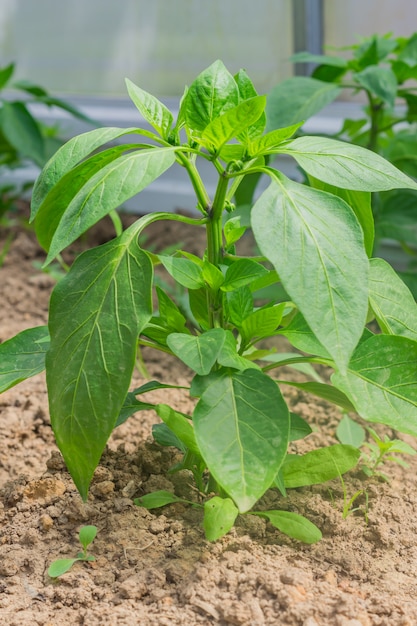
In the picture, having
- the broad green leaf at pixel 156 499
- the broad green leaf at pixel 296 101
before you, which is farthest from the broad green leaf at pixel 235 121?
the broad green leaf at pixel 296 101

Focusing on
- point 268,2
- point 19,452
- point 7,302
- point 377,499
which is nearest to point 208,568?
point 377,499

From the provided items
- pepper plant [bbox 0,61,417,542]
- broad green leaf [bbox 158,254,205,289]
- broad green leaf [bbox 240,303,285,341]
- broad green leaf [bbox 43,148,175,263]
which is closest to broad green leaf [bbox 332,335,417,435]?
pepper plant [bbox 0,61,417,542]

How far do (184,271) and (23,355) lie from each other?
10.7 inches

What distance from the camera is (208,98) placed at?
0.95 m

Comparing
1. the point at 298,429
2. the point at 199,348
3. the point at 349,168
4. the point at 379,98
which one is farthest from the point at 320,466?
the point at 379,98

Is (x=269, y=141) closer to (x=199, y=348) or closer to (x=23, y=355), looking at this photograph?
(x=199, y=348)

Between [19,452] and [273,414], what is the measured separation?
0.55 metres

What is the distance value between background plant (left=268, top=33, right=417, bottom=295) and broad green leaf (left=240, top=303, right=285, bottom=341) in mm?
631

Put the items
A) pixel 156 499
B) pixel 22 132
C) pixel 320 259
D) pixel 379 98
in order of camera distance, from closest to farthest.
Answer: pixel 320 259 → pixel 156 499 → pixel 379 98 → pixel 22 132

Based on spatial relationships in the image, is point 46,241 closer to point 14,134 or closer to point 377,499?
point 377,499

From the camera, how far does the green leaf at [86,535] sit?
96 cm

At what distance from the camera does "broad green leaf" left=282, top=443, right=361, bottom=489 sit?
102cm

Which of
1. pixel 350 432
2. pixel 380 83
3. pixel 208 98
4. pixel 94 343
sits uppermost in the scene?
pixel 208 98

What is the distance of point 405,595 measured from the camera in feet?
2.93
